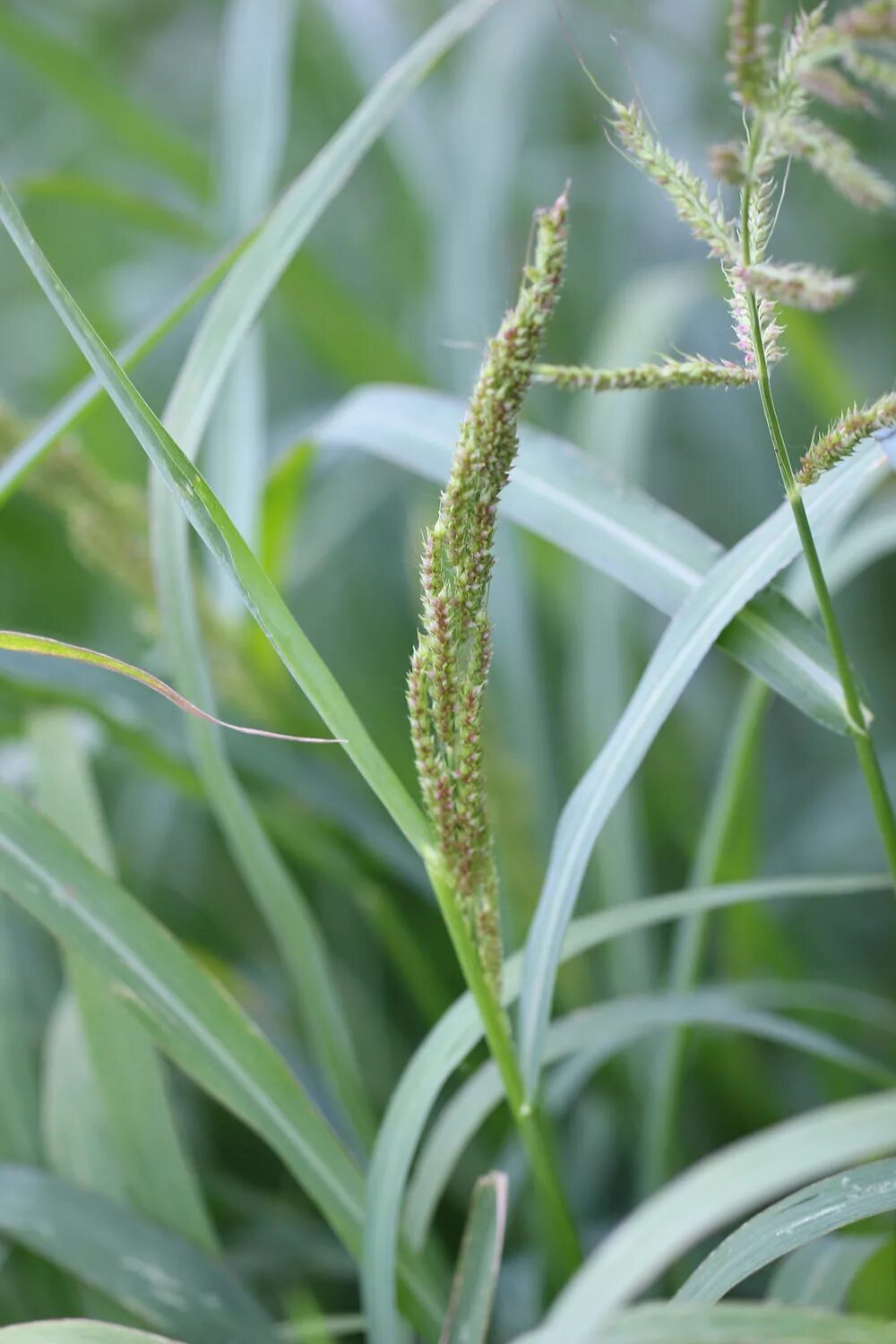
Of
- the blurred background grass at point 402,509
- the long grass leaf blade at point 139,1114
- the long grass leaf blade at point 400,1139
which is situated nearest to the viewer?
the long grass leaf blade at point 400,1139

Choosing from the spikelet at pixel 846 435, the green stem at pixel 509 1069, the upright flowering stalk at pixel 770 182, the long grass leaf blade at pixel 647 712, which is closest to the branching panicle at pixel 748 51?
the upright flowering stalk at pixel 770 182

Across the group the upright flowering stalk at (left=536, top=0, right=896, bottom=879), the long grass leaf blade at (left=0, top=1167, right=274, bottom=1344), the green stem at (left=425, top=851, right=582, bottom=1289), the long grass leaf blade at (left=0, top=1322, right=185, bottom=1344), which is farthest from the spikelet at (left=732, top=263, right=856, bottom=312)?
the long grass leaf blade at (left=0, top=1167, right=274, bottom=1344)

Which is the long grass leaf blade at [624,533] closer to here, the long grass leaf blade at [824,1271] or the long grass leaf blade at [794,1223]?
the long grass leaf blade at [794,1223]

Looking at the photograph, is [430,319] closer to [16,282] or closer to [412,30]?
[412,30]

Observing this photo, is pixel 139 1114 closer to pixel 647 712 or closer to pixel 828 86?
pixel 647 712

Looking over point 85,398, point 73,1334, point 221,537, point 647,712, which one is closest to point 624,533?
point 647,712

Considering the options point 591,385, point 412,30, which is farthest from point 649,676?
point 412,30
